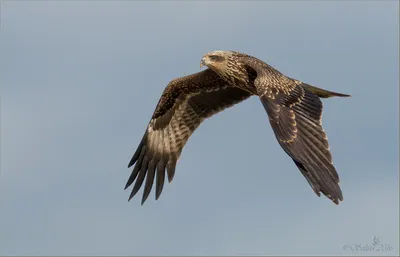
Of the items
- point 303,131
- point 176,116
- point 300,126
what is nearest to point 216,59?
point 176,116

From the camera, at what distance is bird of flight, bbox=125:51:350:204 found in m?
14.2

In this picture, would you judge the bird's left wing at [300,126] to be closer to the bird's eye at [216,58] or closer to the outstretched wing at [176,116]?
the bird's eye at [216,58]

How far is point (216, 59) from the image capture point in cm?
1766

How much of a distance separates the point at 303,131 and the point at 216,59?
3411mm

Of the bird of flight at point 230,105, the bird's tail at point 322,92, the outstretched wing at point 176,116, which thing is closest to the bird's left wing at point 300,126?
the bird of flight at point 230,105

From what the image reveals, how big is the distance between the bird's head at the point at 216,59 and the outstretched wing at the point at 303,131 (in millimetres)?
1616

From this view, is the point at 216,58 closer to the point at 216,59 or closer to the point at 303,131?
the point at 216,59

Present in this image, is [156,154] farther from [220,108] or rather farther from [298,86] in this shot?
[298,86]

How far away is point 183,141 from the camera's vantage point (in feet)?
62.2

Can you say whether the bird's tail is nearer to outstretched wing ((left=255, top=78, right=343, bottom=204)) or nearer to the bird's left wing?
the bird's left wing

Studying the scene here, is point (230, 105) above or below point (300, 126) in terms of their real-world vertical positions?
above

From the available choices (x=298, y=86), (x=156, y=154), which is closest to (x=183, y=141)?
(x=156, y=154)

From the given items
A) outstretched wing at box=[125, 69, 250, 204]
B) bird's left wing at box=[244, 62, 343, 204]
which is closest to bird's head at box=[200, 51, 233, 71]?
outstretched wing at box=[125, 69, 250, 204]

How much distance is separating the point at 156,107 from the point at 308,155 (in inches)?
216
